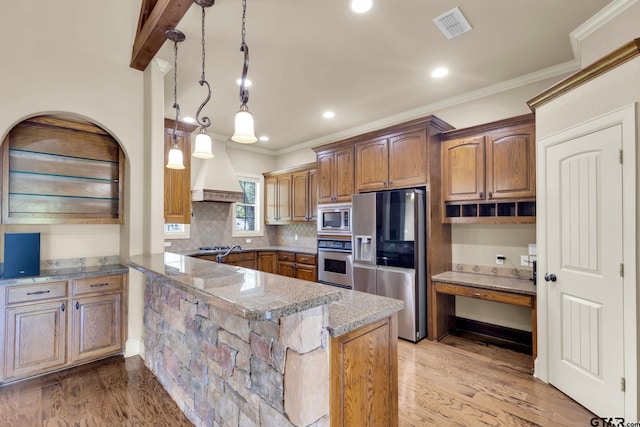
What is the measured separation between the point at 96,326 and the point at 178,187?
187 centimetres

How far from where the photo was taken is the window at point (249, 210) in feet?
19.6

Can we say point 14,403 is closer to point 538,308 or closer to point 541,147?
point 538,308

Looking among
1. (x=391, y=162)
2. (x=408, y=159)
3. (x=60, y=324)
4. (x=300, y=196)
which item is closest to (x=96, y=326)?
(x=60, y=324)

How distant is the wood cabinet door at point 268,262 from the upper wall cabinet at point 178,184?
1741 millimetres

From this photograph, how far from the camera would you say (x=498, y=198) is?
10.7ft

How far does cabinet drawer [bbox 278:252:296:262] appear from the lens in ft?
17.6

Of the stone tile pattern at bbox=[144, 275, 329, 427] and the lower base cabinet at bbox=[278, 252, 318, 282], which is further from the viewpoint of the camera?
the lower base cabinet at bbox=[278, 252, 318, 282]

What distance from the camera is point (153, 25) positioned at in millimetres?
2494

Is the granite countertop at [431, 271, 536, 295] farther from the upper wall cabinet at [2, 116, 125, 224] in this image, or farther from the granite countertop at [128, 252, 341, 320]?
the upper wall cabinet at [2, 116, 125, 224]

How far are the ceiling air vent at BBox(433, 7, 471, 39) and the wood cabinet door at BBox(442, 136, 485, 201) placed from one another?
1.27m

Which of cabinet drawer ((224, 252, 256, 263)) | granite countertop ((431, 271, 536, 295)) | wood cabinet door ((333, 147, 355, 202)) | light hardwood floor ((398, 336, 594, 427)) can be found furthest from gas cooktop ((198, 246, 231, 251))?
granite countertop ((431, 271, 536, 295))

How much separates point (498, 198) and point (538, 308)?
3.86 feet

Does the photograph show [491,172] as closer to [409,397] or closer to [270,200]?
[409,397]

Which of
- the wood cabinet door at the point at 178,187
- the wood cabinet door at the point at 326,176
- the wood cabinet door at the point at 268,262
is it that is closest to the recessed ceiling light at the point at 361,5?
the wood cabinet door at the point at 326,176
